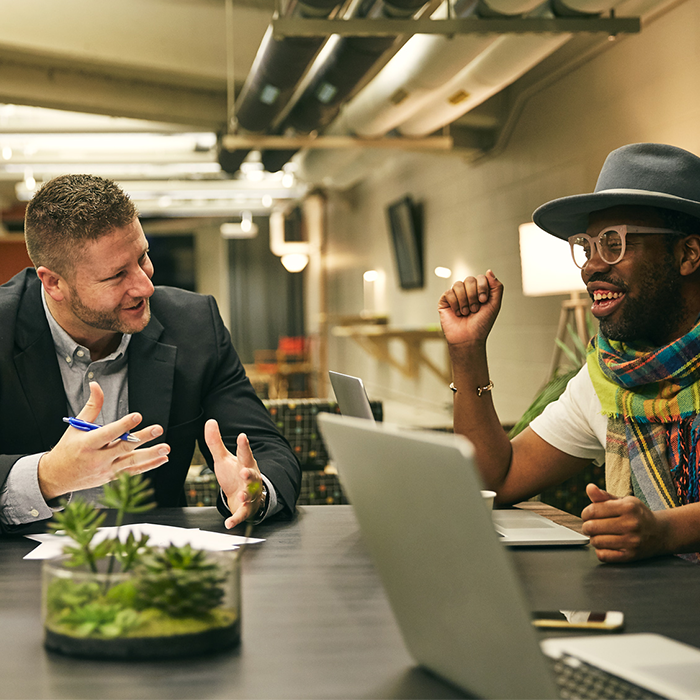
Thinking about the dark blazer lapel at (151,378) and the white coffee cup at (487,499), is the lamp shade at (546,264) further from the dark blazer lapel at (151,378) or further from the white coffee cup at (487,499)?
the white coffee cup at (487,499)

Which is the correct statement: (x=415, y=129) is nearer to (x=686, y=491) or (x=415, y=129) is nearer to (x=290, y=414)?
(x=290, y=414)

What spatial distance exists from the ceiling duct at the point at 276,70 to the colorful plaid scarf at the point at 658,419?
2.52 metres

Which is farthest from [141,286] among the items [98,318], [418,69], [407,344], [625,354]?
[407,344]

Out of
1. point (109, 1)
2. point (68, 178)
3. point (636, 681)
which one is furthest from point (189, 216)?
point (636, 681)

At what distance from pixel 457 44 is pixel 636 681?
12.1 ft

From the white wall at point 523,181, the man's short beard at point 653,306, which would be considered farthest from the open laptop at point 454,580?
the white wall at point 523,181

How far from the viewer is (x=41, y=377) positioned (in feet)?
5.27

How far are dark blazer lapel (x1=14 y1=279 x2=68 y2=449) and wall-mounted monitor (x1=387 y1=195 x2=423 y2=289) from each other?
6.22m

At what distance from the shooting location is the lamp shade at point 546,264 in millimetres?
3830

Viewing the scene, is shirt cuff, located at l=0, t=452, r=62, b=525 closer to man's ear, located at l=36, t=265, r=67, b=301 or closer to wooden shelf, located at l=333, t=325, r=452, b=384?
man's ear, located at l=36, t=265, r=67, b=301

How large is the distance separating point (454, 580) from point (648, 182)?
120 centimetres

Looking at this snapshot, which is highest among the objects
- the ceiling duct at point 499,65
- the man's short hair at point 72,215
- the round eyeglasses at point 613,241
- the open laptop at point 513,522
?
the ceiling duct at point 499,65

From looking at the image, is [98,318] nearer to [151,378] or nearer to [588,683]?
[151,378]

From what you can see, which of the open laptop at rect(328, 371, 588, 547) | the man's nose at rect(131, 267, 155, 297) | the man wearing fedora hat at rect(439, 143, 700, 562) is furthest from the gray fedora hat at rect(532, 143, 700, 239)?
the man's nose at rect(131, 267, 155, 297)
